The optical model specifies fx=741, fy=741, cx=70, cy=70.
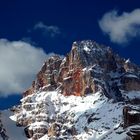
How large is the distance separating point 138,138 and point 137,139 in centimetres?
83

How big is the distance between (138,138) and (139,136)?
2.19 m

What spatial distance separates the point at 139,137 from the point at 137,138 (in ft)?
2.22

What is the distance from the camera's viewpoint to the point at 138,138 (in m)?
181

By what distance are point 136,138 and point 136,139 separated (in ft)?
3.73

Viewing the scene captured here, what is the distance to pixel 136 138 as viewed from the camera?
18150cm

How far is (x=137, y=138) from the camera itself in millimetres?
181125

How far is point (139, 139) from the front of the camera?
590 feet

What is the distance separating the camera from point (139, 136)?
7210 inches

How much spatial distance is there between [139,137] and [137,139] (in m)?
1.44

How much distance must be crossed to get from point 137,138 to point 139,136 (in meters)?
2.13

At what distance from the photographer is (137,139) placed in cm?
18025

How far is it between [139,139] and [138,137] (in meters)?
2.15

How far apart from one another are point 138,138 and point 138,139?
0.77m

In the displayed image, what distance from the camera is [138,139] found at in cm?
18025
